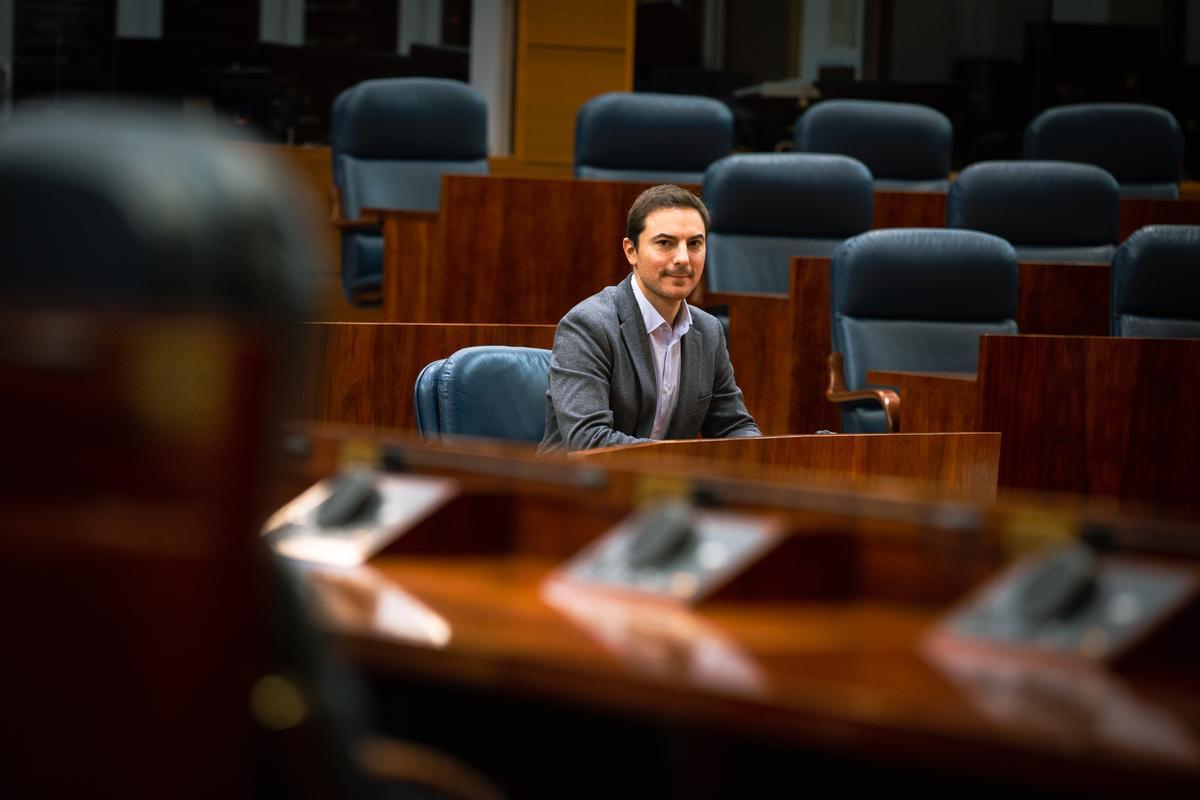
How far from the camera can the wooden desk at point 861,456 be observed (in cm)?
204

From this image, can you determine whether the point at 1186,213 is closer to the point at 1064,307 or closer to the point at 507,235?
the point at 1064,307

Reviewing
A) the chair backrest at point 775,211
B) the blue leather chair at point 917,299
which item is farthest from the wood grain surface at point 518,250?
the blue leather chair at point 917,299

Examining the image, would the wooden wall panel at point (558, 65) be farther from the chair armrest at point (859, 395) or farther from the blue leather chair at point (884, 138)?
the chair armrest at point (859, 395)

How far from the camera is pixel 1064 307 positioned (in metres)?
3.90

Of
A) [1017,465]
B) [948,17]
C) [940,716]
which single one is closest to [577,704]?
[940,716]

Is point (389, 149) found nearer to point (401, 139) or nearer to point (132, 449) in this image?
point (401, 139)

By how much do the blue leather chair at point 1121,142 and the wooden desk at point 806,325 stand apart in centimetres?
149

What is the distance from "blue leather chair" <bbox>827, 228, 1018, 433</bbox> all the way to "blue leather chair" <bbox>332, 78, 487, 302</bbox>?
62.2 inches

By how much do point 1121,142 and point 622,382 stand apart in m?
3.29

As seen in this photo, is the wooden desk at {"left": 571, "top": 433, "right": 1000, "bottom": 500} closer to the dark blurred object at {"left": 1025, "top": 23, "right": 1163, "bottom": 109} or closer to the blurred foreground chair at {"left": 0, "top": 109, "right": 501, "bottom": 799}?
the blurred foreground chair at {"left": 0, "top": 109, "right": 501, "bottom": 799}

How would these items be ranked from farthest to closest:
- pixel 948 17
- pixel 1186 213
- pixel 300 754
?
1. pixel 948 17
2. pixel 1186 213
3. pixel 300 754

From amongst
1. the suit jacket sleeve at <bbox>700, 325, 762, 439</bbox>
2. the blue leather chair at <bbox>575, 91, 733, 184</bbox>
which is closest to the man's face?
the suit jacket sleeve at <bbox>700, 325, 762, 439</bbox>

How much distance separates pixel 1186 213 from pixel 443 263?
2.09 metres

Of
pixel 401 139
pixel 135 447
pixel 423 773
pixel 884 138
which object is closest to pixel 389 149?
pixel 401 139
